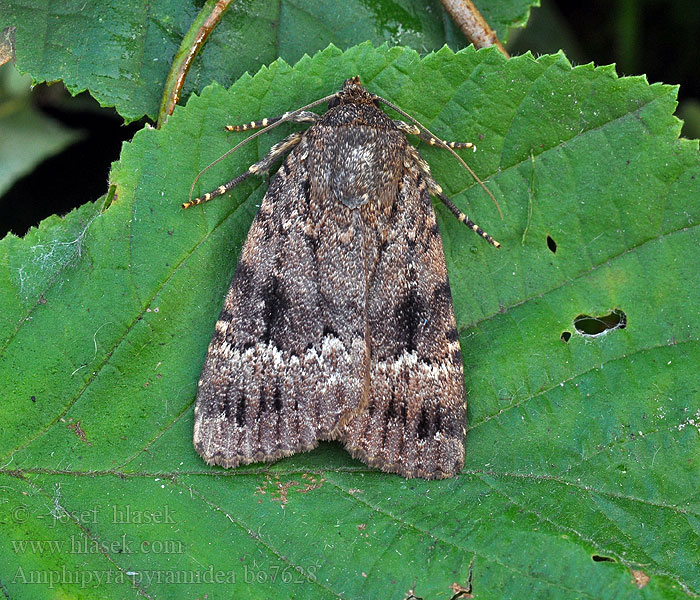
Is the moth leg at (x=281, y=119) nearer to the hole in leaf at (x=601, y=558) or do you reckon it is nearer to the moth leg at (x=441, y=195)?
the moth leg at (x=441, y=195)

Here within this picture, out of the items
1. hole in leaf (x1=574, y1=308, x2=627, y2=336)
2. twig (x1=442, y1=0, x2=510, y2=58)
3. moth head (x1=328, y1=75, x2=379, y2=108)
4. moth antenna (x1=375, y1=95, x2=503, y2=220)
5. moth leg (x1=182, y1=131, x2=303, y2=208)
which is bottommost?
hole in leaf (x1=574, y1=308, x2=627, y2=336)

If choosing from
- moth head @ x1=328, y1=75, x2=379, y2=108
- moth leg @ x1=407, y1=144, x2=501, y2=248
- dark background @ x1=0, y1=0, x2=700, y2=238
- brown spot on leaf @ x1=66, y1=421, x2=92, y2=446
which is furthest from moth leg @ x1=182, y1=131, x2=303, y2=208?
brown spot on leaf @ x1=66, y1=421, x2=92, y2=446

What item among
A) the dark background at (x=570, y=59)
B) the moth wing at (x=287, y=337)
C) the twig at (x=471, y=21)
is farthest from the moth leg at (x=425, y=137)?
the dark background at (x=570, y=59)

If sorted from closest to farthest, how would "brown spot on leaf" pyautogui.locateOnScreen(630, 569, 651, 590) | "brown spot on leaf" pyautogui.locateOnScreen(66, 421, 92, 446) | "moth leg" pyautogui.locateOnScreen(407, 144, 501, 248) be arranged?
"brown spot on leaf" pyautogui.locateOnScreen(630, 569, 651, 590)
"brown spot on leaf" pyautogui.locateOnScreen(66, 421, 92, 446)
"moth leg" pyautogui.locateOnScreen(407, 144, 501, 248)

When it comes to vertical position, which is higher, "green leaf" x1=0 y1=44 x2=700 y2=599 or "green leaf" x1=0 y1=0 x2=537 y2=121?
"green leaf" x1=0 y1=0 x2=537 y2=121

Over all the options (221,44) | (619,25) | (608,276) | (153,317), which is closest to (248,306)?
(153,317)

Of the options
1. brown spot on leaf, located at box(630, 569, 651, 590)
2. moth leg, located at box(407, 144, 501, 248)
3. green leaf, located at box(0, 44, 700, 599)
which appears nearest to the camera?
brown spot on leaf, located at box(630, 569, 651, 590)

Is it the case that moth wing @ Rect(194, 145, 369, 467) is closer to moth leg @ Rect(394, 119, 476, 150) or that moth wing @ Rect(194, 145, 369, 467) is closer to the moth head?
the moth head
